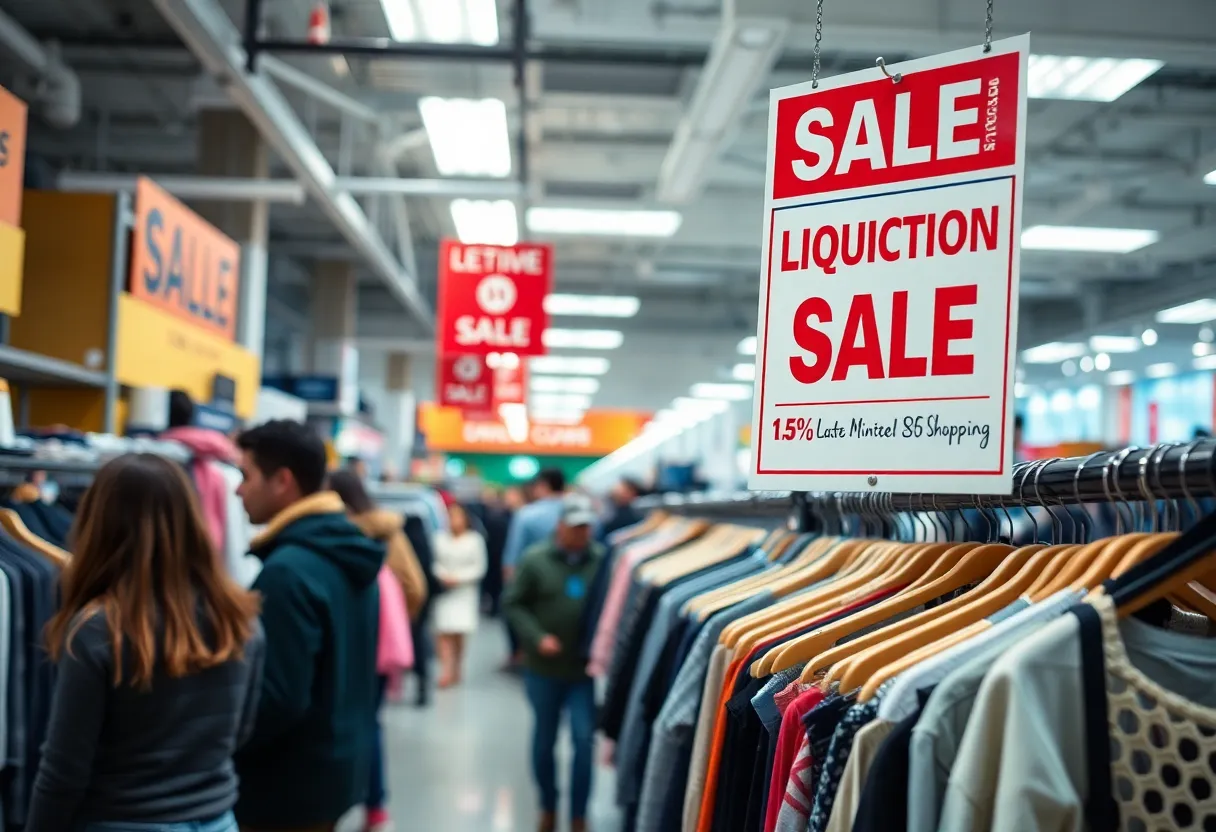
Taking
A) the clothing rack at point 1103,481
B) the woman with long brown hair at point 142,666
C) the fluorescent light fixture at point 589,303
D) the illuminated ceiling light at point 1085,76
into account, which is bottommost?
the woman with long brown hair at point 142,666

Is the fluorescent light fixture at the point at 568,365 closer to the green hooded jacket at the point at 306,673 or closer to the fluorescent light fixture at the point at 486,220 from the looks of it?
the fluorescent light fixture at the point at 486,220

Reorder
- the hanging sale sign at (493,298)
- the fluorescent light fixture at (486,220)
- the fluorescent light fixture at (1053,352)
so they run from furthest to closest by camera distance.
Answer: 1. the fluorescent light fixture at (1053,352)
2. the fluorescent light fixture at (486,220)
3. the hanging sale sign at (493,298)

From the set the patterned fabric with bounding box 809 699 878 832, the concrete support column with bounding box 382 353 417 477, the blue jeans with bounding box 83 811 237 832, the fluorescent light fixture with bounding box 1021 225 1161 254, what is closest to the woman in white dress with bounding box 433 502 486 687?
the fluorescent light fixture with bounding box 1021 225 1161 254

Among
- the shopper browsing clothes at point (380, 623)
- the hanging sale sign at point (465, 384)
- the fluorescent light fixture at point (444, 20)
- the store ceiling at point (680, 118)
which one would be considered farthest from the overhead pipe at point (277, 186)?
the shopper browsing clothes at point (380, 623)

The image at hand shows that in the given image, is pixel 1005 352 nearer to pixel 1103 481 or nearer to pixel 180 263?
pixel 1103 481

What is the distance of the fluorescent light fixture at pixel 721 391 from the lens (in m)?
23.5

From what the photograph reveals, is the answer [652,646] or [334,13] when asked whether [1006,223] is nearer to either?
[652,646]

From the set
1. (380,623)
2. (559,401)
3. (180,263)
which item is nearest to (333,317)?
(180,263)

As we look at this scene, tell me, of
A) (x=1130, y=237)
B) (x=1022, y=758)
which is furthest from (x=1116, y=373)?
(x=1022, y=758)

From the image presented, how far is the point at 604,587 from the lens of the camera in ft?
17.2

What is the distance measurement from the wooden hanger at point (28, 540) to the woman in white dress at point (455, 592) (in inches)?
260

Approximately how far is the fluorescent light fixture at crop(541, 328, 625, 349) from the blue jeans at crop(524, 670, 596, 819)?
12.3 meters

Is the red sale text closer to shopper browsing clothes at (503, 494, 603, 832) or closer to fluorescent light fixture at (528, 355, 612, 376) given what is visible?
shopper browsing clothes at (503, 494, 603, 832)

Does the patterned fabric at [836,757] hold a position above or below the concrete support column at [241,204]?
below
